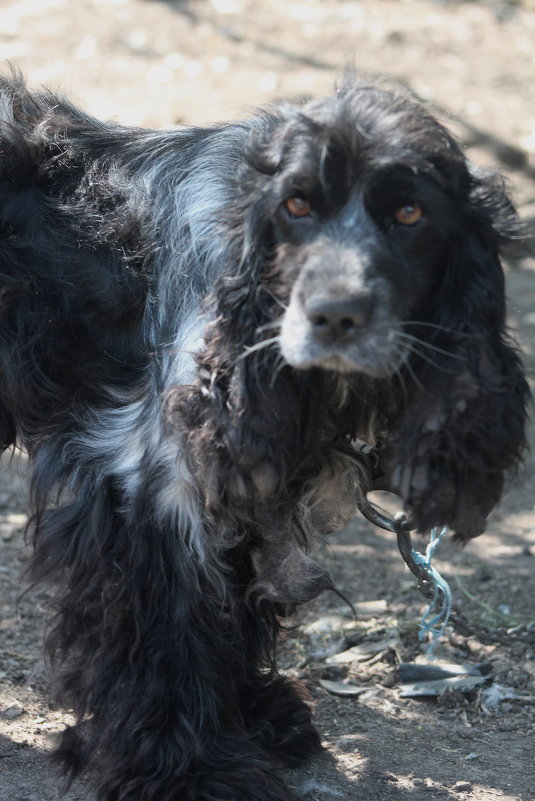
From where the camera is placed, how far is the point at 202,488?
3.14 metres

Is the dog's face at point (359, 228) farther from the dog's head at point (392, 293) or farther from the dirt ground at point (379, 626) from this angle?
the dirt ground at point (379, 626)

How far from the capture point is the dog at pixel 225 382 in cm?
287

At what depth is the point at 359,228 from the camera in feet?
9.30

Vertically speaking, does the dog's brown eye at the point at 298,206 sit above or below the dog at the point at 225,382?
above

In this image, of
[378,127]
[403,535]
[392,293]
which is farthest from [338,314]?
[403,535]

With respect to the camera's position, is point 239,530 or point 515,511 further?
point 515,511

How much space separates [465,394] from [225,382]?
0.62 m

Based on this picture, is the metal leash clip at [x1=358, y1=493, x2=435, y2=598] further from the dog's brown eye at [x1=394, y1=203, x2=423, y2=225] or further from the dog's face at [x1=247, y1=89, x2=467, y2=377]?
the dog's brown eye at [x1=394, y1=203, x2=423, y2=225]

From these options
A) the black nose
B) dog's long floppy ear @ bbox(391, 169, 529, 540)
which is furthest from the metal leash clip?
the black nose

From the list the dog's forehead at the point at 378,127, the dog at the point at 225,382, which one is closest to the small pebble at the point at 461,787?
the dog at the point at 225,382

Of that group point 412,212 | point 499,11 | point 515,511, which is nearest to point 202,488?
point 412,212

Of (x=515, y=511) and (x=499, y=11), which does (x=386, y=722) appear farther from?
(x=499, y=11)

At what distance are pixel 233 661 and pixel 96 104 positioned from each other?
701cm

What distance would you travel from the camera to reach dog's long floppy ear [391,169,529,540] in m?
2.88
